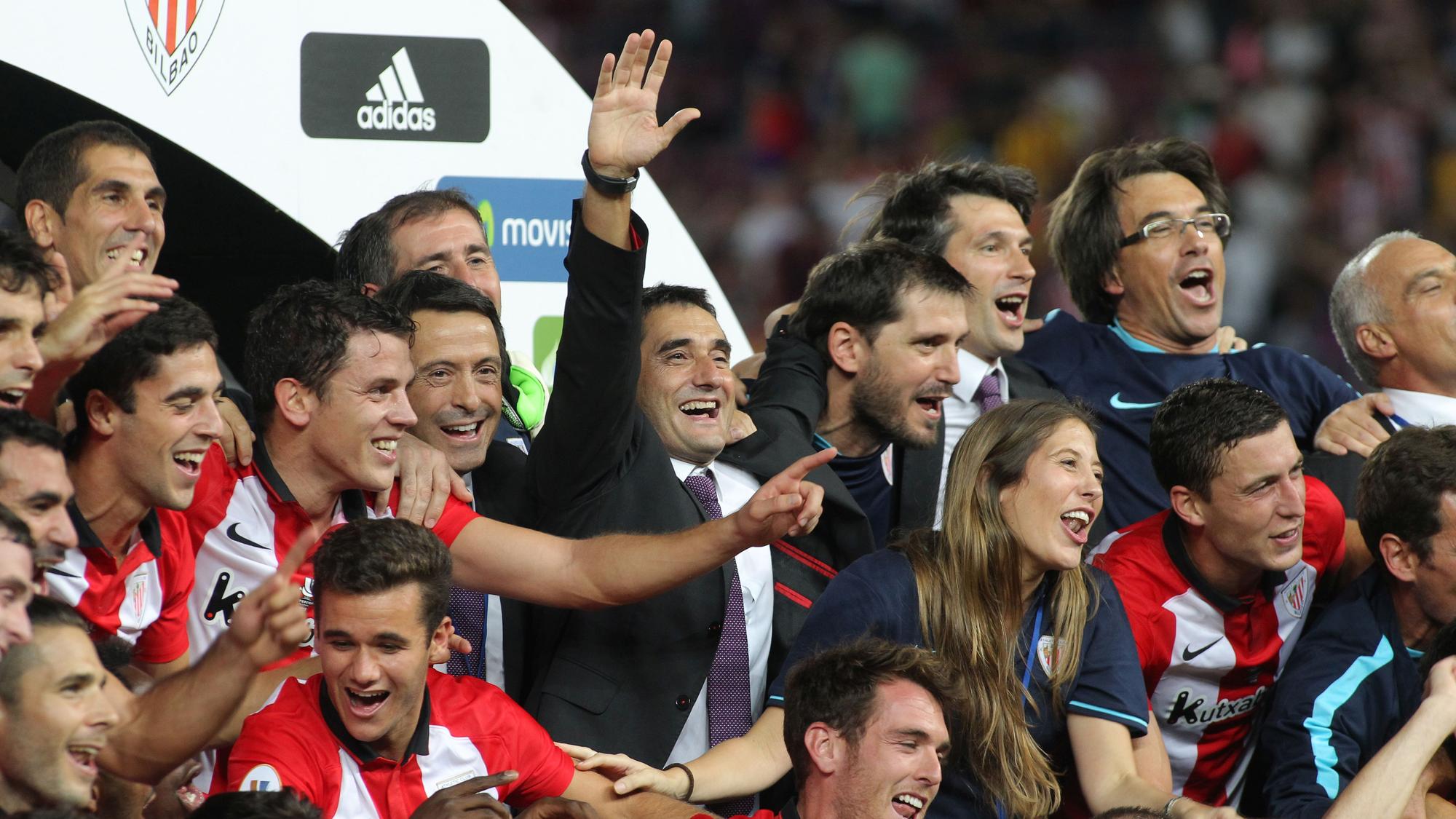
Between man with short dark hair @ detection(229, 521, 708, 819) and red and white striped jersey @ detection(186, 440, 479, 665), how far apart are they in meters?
0.35

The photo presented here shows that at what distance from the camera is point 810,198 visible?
36.7 feet

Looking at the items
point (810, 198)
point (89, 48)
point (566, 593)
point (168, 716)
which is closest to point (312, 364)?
point (566, 593)

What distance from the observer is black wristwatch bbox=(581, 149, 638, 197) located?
3.77m

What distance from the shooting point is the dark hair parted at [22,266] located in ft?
10.9

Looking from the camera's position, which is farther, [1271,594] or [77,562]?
[1271,594]

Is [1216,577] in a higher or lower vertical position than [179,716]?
higher

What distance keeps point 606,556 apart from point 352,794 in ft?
2.39

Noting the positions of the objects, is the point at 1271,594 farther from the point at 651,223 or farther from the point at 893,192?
the point at 651,223

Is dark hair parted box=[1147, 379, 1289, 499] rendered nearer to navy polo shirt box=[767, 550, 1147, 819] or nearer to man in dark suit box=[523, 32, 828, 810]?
navy polo shirt box=[767, 550, 1147, 819]

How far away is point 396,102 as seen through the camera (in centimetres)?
515

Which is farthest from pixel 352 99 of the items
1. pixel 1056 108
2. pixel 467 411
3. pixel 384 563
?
pixel 1056 108

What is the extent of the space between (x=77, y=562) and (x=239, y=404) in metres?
0.70

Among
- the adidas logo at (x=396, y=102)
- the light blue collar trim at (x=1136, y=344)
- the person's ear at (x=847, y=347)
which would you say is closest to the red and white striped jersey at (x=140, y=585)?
the adidas logo at (x=396, y=102)

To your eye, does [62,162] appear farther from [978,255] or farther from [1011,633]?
[978,255]
